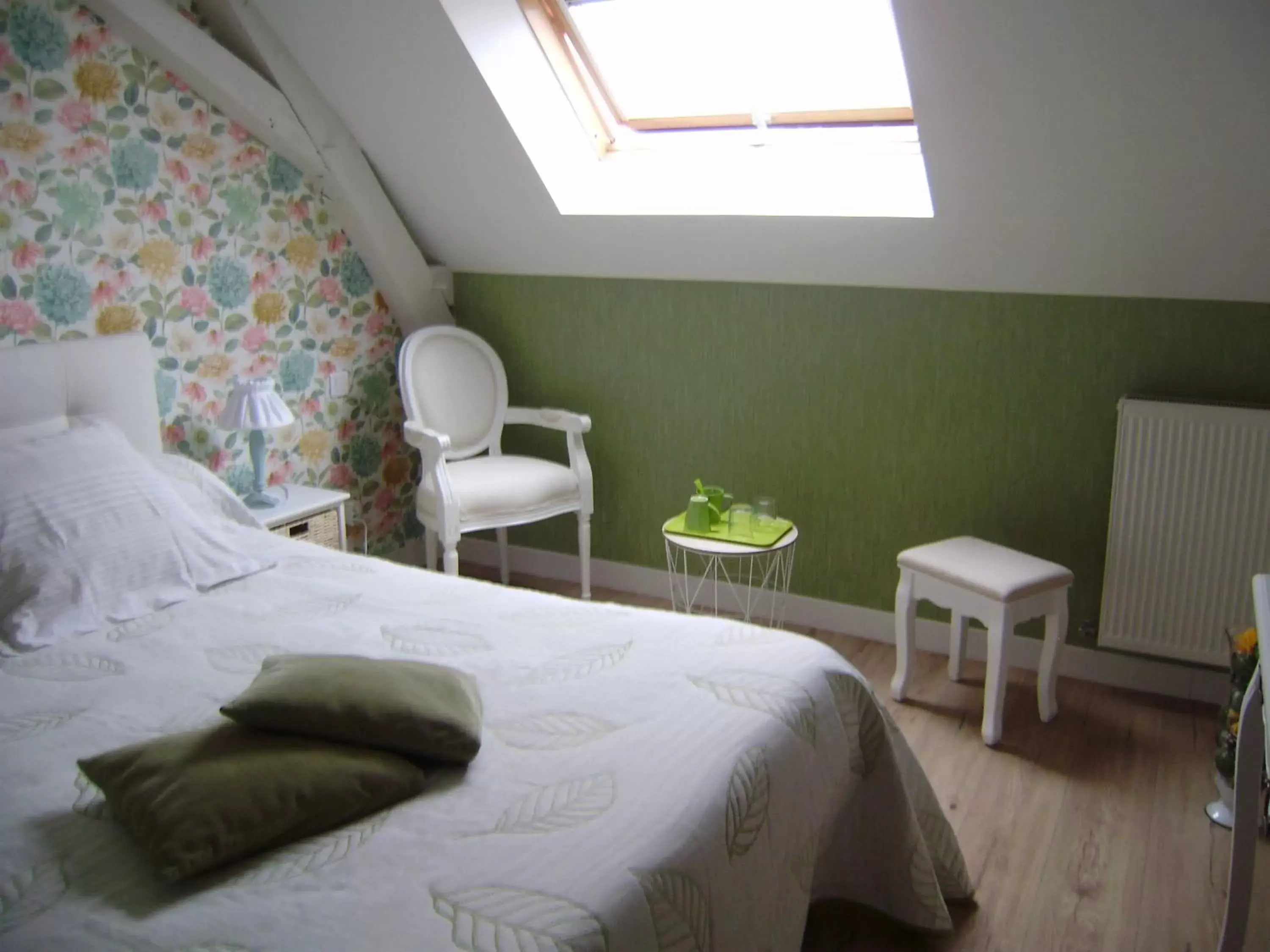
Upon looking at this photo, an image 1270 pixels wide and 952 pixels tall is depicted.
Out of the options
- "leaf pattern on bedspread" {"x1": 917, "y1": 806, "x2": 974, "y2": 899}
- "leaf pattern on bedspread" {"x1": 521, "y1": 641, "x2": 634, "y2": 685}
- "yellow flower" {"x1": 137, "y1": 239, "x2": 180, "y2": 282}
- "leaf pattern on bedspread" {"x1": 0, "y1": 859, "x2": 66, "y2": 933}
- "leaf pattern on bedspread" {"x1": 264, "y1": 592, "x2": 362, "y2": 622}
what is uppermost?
"yellow flower" {"x1": 137, "y1": 239, "x2": 180, "y2": 282}

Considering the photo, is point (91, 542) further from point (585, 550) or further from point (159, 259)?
point (585, 550)

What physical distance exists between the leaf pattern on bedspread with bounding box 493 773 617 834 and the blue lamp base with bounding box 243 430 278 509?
6.50 ft

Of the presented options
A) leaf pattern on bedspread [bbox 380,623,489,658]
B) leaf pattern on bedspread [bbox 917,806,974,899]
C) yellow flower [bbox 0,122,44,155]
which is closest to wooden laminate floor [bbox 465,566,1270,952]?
leaf pattern on bedspread [bbox 917,806,974,899]

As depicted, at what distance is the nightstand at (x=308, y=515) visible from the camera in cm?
331

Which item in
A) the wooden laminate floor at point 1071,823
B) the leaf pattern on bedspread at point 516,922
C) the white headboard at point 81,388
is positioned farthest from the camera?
the white headboard at point 81,388

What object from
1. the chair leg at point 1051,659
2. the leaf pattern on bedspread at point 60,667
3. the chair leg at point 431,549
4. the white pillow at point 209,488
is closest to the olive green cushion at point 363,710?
the leaf pattern on bedspread at point 60,667

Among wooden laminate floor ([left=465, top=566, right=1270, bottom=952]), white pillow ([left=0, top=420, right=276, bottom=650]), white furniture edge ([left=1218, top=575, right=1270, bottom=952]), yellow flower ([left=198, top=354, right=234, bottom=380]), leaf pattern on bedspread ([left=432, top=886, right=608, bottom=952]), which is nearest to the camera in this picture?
leaf pattern on bedspread ([left=432, top=886, right=608, bottom=952])

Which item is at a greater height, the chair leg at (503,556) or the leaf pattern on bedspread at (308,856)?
the leaf pattern on bedspread at (308,856)

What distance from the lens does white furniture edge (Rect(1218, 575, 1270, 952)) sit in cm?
183

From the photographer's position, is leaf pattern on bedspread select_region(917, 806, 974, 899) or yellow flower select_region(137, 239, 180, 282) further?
yellow flower select_region(137, 239, 180, 282)

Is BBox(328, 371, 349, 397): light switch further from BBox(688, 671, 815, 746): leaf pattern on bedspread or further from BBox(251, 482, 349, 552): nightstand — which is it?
BBox(688, 671, 815, 746): leaf pattern on bedspread

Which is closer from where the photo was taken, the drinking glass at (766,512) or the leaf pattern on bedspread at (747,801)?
the leaf pattern on bedspread at (747,801)

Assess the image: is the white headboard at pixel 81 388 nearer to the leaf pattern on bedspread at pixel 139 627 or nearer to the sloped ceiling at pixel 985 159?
the leaf pattern on bedspread at pixel 139 627

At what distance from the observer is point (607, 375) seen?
4035 millimetres
